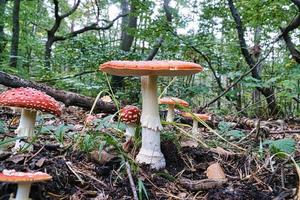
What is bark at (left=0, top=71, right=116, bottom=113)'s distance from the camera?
148 inches

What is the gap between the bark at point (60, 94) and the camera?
3.75 meters

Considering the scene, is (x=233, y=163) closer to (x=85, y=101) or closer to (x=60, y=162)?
(x=60, y=162)

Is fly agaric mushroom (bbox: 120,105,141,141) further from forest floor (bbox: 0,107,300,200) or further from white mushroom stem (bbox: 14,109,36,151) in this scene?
white mushroom stem (bbox: 14,109,36,151)

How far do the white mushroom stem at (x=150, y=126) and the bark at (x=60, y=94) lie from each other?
77.6 inches

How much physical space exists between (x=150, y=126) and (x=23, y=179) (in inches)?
36.4

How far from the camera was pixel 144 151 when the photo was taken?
83.4 inches

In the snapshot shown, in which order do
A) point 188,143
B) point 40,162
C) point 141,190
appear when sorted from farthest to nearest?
1. point 188,143
2. point 40,162
3. point 141,190

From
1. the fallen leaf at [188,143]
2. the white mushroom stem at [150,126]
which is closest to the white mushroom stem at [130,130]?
the white mushroom stem at [150,126]

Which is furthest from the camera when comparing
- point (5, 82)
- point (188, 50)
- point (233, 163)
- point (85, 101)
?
point (188, 50)

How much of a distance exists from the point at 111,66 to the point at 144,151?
608mm

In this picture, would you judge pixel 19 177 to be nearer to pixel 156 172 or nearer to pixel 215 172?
pixel 156 172

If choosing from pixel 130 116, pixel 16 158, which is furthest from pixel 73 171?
pixel 130 116

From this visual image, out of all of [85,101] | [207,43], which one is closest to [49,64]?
[207,43]

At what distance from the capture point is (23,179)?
4.42 ft
